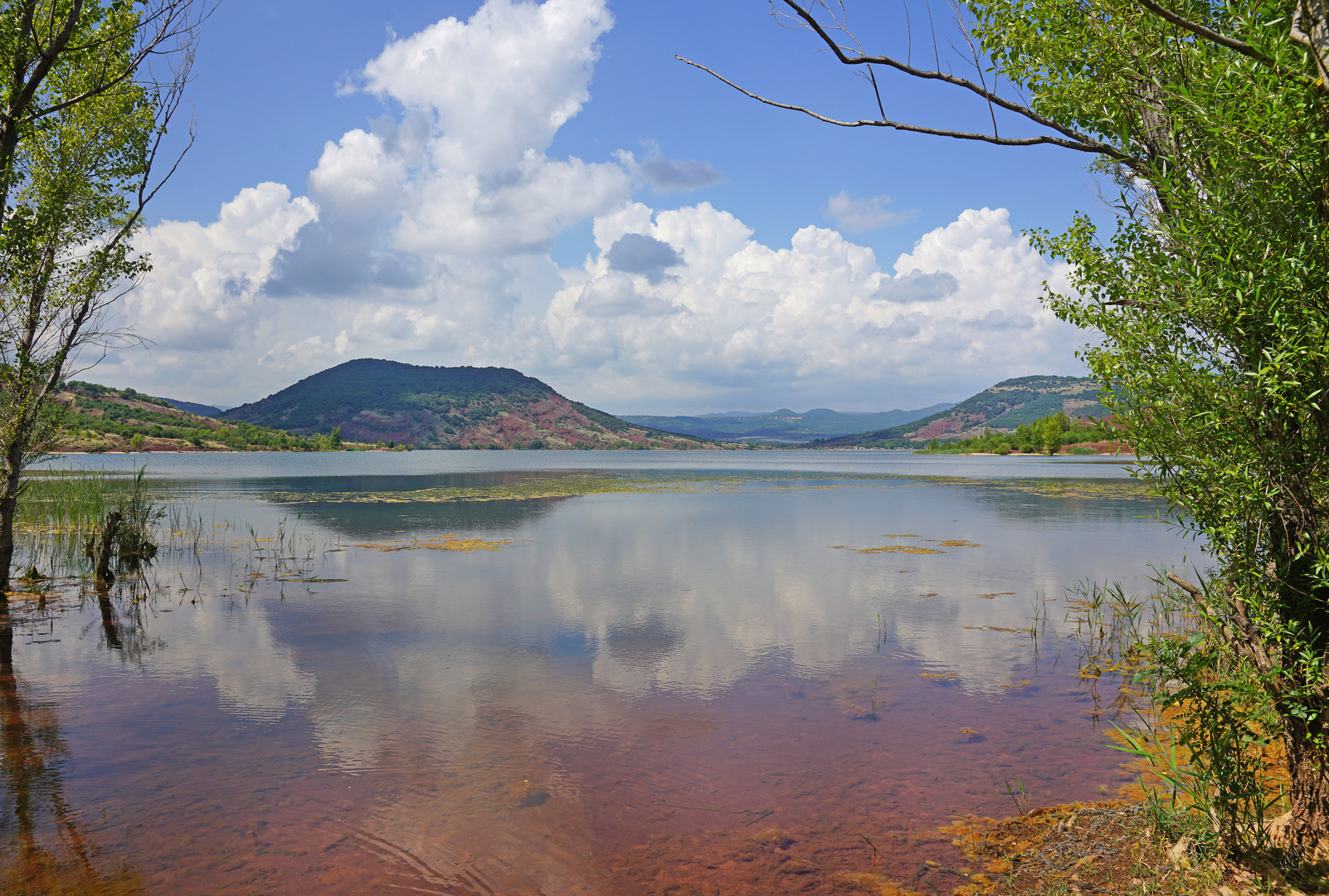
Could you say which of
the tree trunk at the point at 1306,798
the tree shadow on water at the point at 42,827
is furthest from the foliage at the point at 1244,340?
the tree shadow on water at the point at 42,827

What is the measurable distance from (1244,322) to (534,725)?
9.84 m

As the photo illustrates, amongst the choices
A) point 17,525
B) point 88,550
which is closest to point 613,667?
point 88,550

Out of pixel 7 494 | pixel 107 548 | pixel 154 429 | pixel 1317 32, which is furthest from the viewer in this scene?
pixel 154 429

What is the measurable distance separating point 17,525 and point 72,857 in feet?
103

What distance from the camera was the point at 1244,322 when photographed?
5.70 metres

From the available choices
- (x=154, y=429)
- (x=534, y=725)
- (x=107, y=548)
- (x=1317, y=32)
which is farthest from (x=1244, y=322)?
(x=154, y=429)

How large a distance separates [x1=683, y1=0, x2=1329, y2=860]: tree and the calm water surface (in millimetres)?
3488

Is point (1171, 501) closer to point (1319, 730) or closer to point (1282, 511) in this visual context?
point (1282, 511)

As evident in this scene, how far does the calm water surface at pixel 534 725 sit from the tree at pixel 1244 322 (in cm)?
349

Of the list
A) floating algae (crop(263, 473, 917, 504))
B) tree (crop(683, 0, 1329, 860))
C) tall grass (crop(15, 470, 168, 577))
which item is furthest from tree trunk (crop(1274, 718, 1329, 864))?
floating algae (crop(263, 473, 917, 504))

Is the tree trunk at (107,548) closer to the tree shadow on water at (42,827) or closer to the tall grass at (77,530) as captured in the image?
the tall grass at (77,530)

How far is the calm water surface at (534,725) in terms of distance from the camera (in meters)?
7.20

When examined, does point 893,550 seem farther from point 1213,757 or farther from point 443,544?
point 1213,757

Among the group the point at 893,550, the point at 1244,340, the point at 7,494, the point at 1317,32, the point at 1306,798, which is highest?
the point at 1317,32
